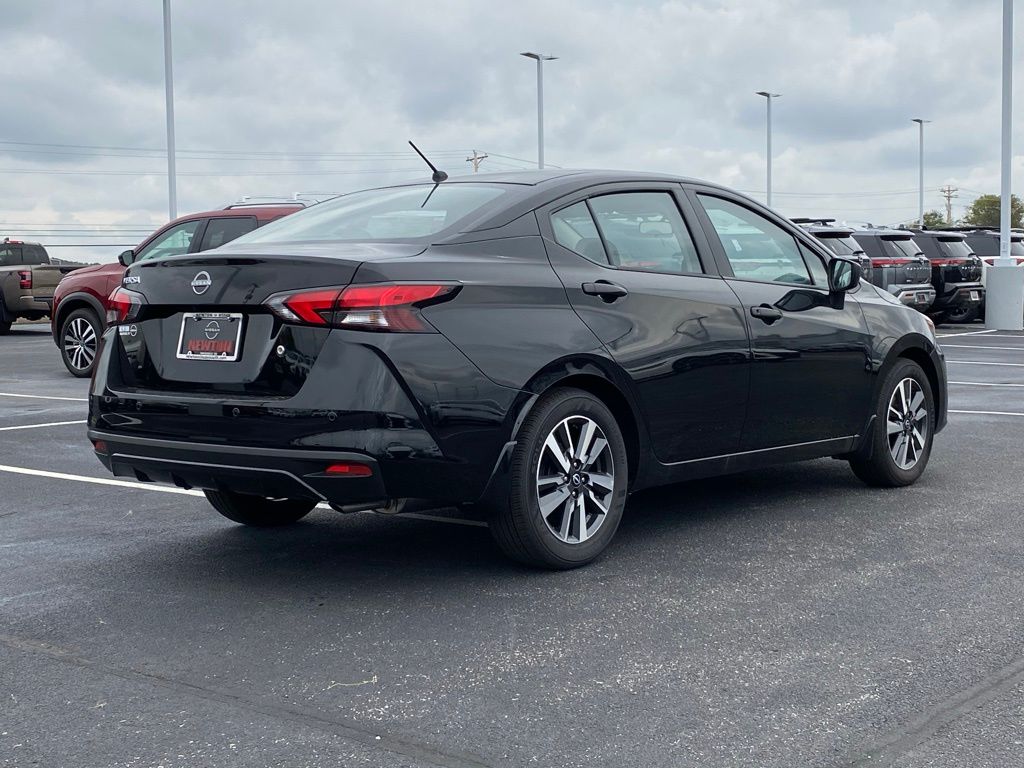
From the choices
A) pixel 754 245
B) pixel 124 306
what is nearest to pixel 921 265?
pixel 754 245

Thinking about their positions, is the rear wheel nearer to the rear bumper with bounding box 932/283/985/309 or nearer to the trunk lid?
the rear bumper with bounding box 932/283/985/309

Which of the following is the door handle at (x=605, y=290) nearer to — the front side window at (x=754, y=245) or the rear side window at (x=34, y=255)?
the front side window at (x=754, y=245)

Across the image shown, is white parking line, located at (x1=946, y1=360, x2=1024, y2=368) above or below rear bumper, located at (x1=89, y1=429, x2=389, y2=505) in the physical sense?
below

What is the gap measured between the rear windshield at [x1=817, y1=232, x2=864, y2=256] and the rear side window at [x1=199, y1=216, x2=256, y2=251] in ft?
34.4

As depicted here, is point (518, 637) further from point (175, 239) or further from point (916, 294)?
point (916, 294)

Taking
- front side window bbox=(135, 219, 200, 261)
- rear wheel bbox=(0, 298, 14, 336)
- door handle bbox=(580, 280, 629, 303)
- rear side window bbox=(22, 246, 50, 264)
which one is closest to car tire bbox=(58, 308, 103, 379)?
front side window bbox=(135, 219, 200, 261)

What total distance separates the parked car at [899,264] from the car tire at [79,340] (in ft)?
42.7

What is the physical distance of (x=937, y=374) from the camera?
727 centimetres

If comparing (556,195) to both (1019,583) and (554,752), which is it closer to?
(1019,583)

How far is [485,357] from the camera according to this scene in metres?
4.77

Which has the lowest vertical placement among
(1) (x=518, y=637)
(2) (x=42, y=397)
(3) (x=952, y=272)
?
(1) (x=518, y=637)

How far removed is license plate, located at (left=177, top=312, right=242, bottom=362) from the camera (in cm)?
477

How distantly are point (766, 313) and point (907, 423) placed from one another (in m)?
1.46

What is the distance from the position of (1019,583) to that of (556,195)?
2.35 m
